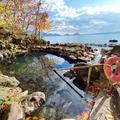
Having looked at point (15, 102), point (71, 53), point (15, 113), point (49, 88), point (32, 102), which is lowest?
point (49, 88)

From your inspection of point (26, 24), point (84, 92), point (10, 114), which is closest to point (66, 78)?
point (84, 92)

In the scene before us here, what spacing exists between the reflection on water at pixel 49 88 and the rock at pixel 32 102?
374 mm

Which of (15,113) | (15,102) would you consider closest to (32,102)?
(15,102)

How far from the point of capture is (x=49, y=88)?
23406mm

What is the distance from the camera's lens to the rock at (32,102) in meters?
17.3

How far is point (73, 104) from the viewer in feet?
64.0

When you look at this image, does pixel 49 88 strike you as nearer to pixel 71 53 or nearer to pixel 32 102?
pixel 32 102

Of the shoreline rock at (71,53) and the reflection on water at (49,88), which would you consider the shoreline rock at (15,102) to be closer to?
the reflection on water at (49,88)

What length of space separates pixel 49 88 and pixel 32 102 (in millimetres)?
5524

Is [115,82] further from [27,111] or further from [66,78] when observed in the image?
[66,78]

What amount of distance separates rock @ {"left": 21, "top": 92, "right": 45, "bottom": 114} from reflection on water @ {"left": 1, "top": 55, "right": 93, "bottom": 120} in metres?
0.37

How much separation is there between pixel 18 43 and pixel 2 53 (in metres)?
8.07

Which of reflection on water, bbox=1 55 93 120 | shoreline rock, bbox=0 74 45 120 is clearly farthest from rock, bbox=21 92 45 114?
reflection on water, bbox=1 55 93 120

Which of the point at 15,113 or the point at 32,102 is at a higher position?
the point at 15,113
